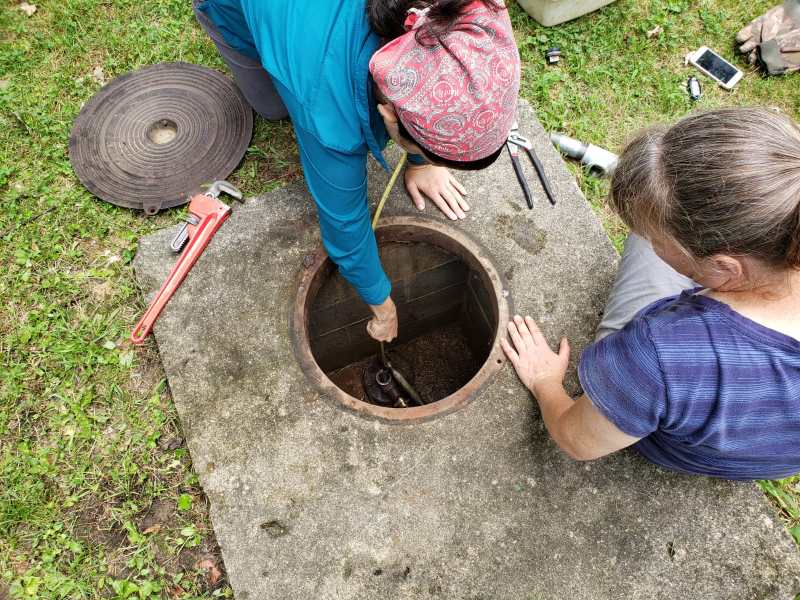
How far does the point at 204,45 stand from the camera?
3346mm

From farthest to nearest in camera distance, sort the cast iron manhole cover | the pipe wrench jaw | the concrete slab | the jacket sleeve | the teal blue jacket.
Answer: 1. the cast iron manhole cover
2. the pipe wrench jaw
3. the concrete slab
4. the jacket sleeve
5. the teal blue jacket

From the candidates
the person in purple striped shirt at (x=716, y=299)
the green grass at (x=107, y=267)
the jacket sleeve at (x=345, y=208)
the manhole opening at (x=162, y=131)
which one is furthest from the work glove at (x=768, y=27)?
the manhole opening at (x=162, y=131)

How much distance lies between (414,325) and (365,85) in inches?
81.7

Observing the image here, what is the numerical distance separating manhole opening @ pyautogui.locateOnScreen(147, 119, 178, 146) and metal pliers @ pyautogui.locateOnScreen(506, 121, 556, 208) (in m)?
1.75

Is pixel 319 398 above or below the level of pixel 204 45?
below

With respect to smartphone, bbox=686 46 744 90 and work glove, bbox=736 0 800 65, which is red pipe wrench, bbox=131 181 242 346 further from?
work glove, bbox=736 0 800 65

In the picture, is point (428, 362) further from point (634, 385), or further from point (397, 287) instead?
point (634, 385)

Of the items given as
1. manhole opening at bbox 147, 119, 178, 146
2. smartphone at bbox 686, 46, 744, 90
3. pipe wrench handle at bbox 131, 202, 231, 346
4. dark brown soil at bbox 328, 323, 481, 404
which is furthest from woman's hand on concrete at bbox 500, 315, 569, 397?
smartphone at bbox 686, 46, 744, 90

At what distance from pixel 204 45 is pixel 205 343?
6.50ft

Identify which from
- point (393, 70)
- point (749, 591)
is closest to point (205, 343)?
point (393, 70)

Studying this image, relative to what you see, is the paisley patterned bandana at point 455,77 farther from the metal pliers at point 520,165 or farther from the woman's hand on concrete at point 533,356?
the metal pliers at point 520,165

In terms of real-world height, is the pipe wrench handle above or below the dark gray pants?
below

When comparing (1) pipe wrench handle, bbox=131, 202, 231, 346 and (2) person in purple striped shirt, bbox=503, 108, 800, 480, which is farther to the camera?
(1) pipe wrench handle, bbox=131, 202, 231, 346

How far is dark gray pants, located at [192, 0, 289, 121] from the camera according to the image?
2.59 m
